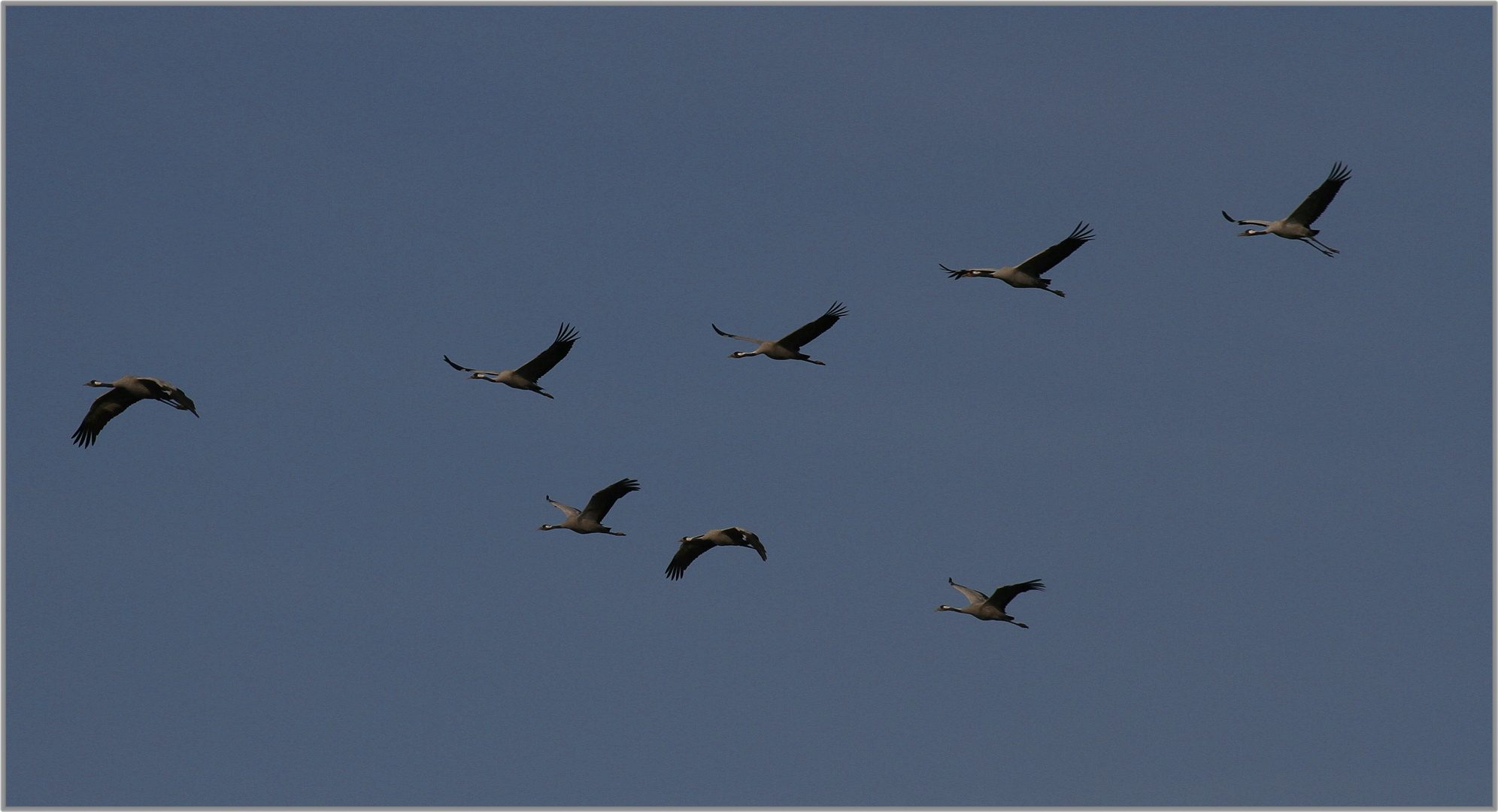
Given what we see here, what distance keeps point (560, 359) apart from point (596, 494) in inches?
100

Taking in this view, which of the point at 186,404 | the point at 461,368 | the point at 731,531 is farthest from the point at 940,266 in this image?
the point at 186,404

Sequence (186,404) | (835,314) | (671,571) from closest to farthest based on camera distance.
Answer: (186,404) < (835,314) < (671,571)

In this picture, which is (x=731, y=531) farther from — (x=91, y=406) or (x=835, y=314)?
(x=91, y=406)

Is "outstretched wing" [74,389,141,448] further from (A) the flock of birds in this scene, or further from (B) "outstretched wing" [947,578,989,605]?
(B) "outstretched wing" [947,578,989,605]

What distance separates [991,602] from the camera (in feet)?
111

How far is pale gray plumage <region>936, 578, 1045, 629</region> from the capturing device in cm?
3331

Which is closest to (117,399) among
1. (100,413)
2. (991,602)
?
(100,413)

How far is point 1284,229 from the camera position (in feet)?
113

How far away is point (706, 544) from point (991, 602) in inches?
201

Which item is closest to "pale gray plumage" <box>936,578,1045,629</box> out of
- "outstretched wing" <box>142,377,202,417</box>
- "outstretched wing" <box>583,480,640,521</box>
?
"outstretched wing" <box>583,480,640,521</box>

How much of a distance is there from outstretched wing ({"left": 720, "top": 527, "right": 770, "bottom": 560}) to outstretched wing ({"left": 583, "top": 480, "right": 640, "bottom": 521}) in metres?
1.74

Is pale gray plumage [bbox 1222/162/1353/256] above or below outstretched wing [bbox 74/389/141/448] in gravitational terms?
above

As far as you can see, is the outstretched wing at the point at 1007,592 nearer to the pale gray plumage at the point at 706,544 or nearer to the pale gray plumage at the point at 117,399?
the pale gray plumage at the point at 706,544

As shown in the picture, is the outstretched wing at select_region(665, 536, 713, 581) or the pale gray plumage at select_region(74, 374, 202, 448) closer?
the pale gray plumage at select_region(74, 374, 202, 448)
